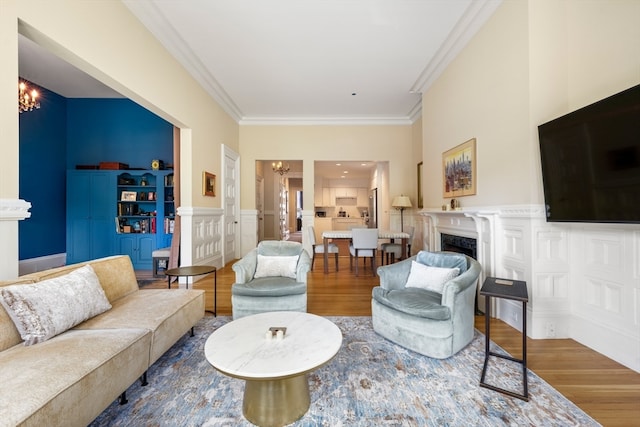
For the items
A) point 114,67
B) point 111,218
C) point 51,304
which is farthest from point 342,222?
point 51,304

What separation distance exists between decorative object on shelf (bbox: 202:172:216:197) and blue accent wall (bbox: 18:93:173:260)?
4.83ft

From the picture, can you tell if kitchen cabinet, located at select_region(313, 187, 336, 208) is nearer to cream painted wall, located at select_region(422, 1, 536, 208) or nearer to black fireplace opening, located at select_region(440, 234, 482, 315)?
black fireplace opening, located at select_region(440, 234, 482, 315)

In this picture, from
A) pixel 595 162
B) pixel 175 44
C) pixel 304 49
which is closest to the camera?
pixel 595 162

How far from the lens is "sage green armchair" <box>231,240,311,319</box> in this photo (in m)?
2.62

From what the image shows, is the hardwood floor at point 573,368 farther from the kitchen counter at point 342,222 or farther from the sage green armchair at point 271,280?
the kitchen counter at point 342,222

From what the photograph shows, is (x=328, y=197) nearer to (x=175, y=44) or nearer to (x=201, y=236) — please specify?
(x=201, y=236)

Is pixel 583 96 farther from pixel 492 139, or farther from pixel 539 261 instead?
pixel 539 261

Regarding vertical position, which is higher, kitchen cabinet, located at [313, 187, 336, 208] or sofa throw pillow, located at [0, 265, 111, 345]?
kitchen cabinet, located at [313, 187, 336, 208]

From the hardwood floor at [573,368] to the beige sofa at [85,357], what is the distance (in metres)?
1.14

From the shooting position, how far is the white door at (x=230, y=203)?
558cm

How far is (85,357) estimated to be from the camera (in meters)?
1.38

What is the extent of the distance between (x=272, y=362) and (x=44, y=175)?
251 inches

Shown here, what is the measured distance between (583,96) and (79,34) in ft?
14.5

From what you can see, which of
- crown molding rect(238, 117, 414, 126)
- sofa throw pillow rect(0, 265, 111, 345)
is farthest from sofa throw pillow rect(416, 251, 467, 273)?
crown molding rect(238, 117, 414, 126)
